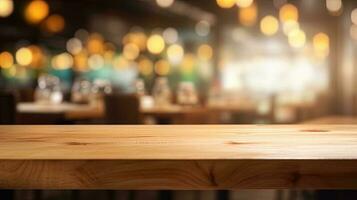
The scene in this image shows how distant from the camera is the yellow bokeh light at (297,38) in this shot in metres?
12.2

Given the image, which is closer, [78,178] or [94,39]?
[78,178]

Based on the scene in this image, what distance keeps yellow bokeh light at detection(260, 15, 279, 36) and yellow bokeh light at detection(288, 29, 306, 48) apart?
0.43 m

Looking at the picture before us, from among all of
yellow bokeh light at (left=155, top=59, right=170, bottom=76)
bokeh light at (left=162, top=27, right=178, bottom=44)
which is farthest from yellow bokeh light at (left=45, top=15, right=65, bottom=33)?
yellow bokeh light at (left=155, top=59, right=170, bottom=76)

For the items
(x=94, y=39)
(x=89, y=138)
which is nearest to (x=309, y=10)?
(x=94, y=39)

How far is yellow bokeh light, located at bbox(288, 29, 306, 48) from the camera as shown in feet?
40.1

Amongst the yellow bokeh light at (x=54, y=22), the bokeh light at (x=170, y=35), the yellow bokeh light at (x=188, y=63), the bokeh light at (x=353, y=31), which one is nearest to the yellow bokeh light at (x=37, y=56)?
the yellow bokeh light at (x=54, y=22)

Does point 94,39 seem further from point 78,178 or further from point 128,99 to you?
point 78,178

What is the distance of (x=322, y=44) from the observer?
40.9ft

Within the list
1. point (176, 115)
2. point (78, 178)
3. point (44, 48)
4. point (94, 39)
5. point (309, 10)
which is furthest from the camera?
point (44, 48)

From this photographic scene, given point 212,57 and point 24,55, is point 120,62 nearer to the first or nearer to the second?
point 24,55

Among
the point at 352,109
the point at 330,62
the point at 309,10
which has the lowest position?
the point at 352,109

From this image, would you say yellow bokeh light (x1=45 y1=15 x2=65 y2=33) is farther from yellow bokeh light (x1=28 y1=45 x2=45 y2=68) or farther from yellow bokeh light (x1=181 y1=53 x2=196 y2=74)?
yellow bokeh light (x1=181 y1=53 x2=196 y2=74)

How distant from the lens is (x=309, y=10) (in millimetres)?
12453

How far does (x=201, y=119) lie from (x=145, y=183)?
3920 millimetres
